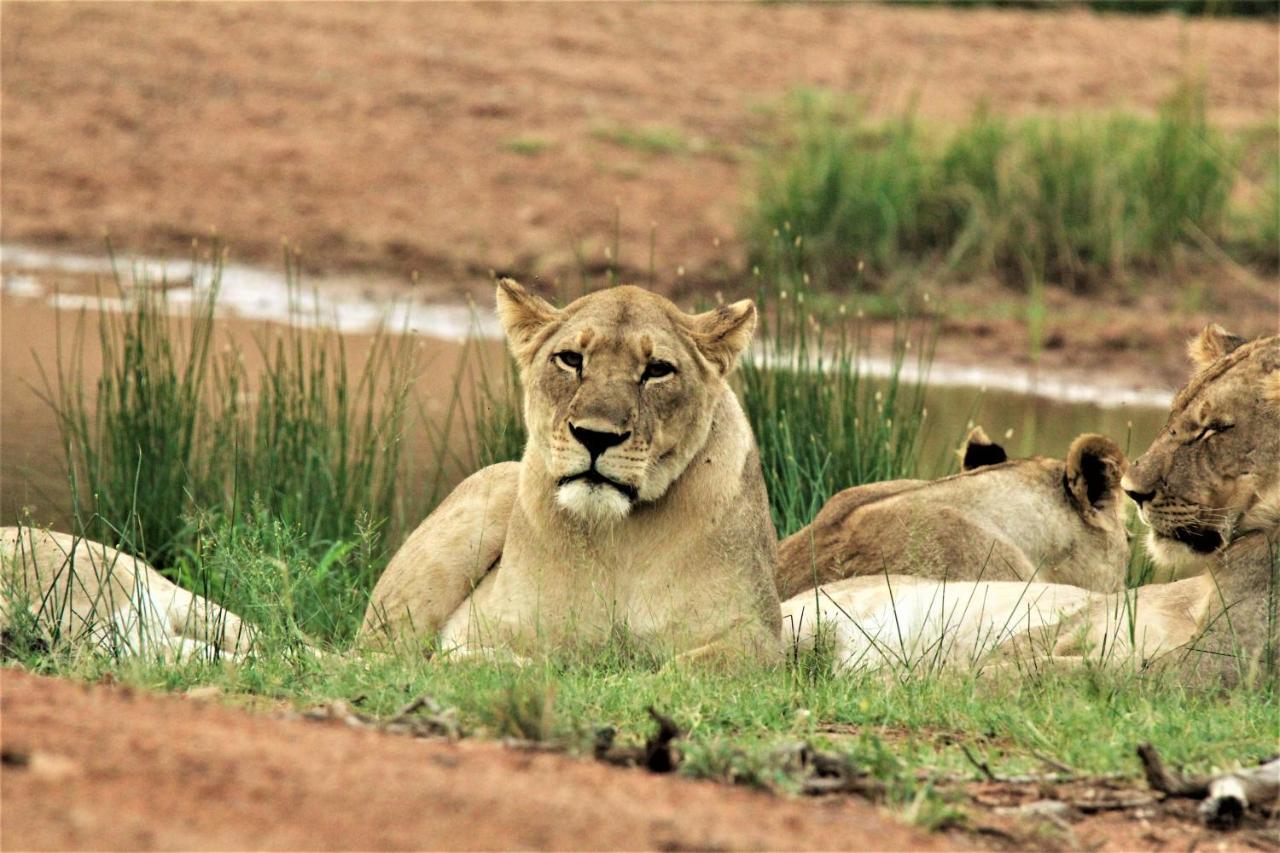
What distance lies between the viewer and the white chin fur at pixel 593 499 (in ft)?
18.5

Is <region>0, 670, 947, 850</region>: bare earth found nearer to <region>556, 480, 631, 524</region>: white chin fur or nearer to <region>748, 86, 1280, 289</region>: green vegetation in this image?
<region>556, 480, 631, 524</region>: white chin fur

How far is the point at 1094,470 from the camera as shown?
7.39 meters

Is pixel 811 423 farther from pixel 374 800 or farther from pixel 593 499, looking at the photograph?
pixel 374 800

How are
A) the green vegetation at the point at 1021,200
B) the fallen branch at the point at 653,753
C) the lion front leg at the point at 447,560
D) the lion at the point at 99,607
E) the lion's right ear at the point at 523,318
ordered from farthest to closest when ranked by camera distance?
the green vegetation at the point at 1021,200, the lion front leg at the point at 447,560, the lion's right ear at the point at 523,318, the lion at the point at 99,607, the fallen branch at the point at 653,753

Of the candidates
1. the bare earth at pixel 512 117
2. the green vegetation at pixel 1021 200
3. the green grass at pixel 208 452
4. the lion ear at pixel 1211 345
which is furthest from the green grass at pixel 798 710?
the green vegetation at pixel 1021 200

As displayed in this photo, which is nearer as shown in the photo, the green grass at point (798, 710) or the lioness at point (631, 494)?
the green grass at point (798, 710)

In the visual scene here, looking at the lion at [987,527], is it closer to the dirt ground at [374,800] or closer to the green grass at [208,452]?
the green grass at [208,452]

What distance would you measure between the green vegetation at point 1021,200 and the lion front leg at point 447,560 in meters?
8.34

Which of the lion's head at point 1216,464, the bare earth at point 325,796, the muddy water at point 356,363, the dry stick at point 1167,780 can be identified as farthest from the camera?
the muddy water at point 356,363

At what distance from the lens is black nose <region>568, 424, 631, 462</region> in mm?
5586

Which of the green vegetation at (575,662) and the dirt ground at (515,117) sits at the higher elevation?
the dirt ground at (515,117)

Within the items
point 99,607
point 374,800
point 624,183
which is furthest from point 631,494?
point 624,183

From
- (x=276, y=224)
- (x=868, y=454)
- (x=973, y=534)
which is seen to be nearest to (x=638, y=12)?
(x=276, y=224)

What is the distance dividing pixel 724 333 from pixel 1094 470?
1.93 m
